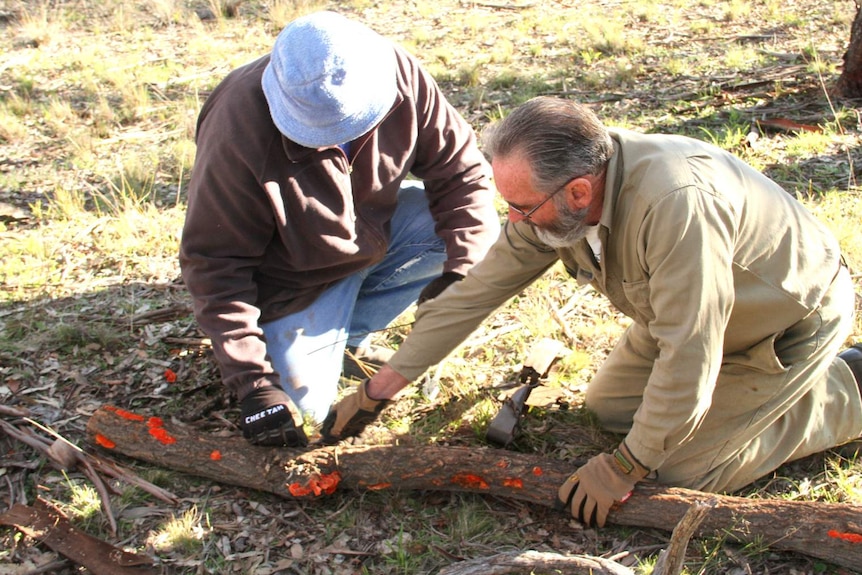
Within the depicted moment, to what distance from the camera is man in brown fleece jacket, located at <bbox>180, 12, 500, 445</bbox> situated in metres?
2.77

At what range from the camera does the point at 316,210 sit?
10.3 ft

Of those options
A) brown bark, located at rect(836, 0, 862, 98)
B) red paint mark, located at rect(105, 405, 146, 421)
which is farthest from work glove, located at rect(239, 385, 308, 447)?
brown bark, located at rect(836, 0, 862, 98)

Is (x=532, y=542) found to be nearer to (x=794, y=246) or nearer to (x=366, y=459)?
(x=366, y=459)

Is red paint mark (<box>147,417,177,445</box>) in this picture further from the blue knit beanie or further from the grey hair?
the grey hair

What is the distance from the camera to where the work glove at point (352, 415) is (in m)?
2.99

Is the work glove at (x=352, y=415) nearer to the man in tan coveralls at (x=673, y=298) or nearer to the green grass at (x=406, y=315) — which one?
the man in tan coveralls at (x=673, y=298)

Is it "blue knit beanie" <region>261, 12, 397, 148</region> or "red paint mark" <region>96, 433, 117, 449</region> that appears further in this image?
"red paint mark" <region>96, 433, 117, 449</region>

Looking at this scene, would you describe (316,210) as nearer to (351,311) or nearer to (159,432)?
(351,311)

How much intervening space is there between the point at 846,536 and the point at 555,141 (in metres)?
1.62

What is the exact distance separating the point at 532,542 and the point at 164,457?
1493 millimetres

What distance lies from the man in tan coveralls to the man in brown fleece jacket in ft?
1.54

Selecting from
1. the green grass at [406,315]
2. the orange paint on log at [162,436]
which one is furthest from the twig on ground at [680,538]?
the orange paint on log at [162,436]

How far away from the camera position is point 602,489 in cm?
262

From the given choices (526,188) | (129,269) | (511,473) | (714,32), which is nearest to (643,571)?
(511,473)
